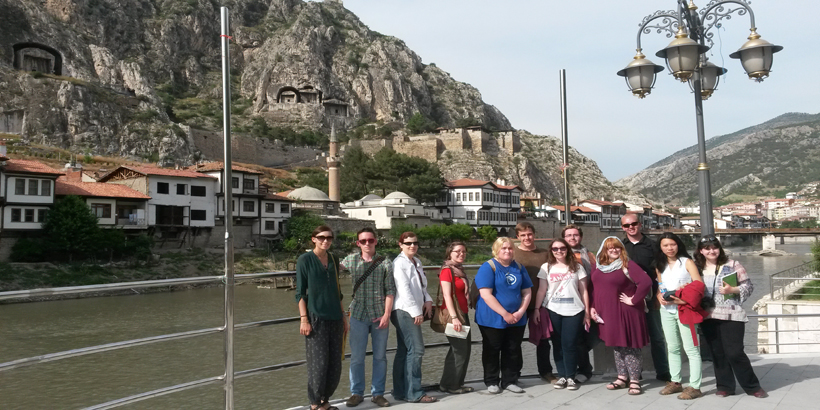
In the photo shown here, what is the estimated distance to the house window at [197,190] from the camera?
35.3 m

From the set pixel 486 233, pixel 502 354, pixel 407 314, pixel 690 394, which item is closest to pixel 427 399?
pixel 407 314

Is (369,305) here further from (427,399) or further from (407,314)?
(427,399)

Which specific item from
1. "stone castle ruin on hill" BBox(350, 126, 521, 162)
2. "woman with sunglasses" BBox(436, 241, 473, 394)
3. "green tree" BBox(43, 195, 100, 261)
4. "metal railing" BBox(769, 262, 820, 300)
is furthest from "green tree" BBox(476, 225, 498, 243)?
"woman with sunglasses" BBox(436, 241, 473, 394)

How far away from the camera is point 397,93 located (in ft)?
304

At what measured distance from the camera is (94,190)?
3109 centimetres

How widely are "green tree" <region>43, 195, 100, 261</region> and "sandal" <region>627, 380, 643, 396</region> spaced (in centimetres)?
2859

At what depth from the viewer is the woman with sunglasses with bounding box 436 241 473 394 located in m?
5.13

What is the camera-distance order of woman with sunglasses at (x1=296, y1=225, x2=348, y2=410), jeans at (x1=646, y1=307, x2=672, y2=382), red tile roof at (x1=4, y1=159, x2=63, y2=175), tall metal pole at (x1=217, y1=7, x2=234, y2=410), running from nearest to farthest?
1. tall metal pole at (x1=217, y1=7, x2=234, y2=410)
2. woman with sunglasses at (x1=296, y1=225, x2=348, y2=410)
3. jeans at (x1=646, y1=307, x2=672, y2=382)
4. red tile roof at (x1=4, y1=159, x2=63, y2=175)

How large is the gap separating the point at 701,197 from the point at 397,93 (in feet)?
288

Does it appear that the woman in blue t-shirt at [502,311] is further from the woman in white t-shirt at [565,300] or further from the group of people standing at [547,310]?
the woman in white t-shirt at [565,300]

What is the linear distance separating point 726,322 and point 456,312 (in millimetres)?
2354

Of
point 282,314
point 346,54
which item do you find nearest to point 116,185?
point 282,314

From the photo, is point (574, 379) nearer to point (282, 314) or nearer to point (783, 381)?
point (783, 381)

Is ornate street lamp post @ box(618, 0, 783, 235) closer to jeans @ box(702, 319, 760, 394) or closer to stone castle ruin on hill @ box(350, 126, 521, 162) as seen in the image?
jeans @ box(702, 319, 760, 394)
